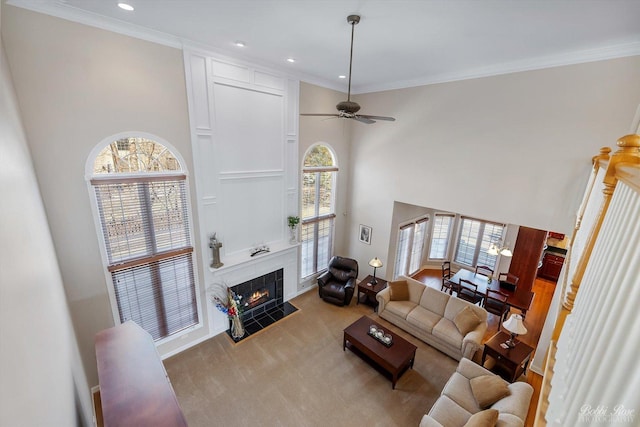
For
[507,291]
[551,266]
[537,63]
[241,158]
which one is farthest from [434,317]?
[551,266]

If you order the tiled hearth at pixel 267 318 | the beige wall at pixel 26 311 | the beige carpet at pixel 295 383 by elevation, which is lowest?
the beige carpet at pixel 295 383

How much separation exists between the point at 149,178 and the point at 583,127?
6.98 metres

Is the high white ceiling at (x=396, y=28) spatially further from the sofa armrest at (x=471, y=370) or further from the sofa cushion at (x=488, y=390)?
the sofa armrest at (x=471, y=370)

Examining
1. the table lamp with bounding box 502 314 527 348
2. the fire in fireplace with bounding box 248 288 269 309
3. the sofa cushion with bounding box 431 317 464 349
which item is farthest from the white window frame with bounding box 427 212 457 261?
the fire in fireplace with bounding box 248 288 269 309

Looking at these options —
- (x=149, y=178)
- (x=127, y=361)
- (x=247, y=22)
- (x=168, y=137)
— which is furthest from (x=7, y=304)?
(x=247, y=22)

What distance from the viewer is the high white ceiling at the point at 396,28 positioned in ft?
9.98

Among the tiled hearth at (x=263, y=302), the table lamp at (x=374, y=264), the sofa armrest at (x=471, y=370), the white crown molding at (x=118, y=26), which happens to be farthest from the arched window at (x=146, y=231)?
the sofa armrest at (x=471, y=370)

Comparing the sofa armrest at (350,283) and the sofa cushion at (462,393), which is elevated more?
the sofa armrest at (350,283)

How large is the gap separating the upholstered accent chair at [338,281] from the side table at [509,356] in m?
3.13

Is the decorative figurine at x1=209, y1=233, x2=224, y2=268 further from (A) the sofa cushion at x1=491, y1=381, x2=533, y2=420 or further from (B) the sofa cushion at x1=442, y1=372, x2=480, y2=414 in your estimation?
(A) the sofa cushion at x1=491, y1=381, x2=533, y2=420

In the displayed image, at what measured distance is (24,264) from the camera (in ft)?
6.63

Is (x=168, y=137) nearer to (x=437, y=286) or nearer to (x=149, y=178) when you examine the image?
(x=149, y=178)

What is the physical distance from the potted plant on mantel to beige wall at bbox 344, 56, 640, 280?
91.3 inches

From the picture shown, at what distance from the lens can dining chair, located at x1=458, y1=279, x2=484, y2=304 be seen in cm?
665
